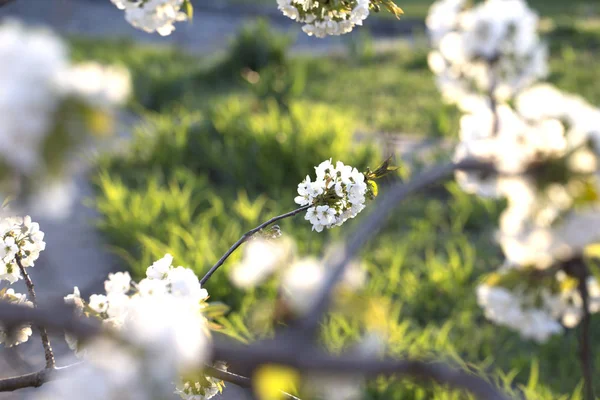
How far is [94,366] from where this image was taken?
0.49m

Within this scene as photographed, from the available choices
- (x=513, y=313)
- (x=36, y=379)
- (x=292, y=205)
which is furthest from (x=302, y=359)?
(x=292, y=205)

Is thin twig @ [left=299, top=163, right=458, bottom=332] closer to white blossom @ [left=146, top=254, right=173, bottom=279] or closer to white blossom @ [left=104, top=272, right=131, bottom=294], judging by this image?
white blossom @ [left=146, top=254, right=173, bottom=279]

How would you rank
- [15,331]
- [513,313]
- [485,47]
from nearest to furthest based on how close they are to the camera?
[15,331] → [513,313] → [485,47]

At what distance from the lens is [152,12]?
1194 mm

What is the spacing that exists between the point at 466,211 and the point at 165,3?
3.08 metres

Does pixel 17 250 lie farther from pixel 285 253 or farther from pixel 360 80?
pixel 360 80

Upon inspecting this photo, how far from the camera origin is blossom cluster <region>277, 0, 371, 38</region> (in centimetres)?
118

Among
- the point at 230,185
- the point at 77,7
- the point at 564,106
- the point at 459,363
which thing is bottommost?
the point at 77,7

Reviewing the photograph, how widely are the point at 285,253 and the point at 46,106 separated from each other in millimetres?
670

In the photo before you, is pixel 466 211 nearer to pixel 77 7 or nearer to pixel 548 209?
pixel 548 209

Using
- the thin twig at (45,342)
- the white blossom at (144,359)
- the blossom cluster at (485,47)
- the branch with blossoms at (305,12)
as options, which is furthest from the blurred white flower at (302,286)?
the blossom cluster at (485,47)

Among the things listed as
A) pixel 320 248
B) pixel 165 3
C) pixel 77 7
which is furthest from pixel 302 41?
pixel 165 3

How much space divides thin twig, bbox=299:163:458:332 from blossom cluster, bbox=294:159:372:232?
48 centimetres

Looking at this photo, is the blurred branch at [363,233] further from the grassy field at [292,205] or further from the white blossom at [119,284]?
the white blossom at [119,284]
